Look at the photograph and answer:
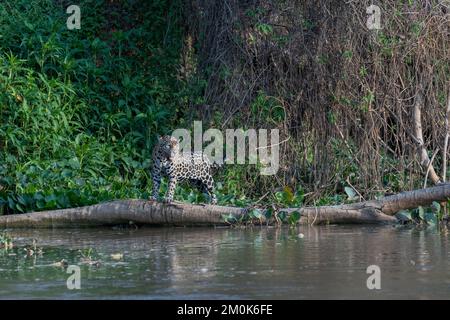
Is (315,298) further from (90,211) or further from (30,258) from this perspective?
(90,211)

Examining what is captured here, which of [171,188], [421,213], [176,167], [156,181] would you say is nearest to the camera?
[421,213]

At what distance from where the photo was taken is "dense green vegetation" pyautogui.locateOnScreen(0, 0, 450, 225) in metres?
14.2

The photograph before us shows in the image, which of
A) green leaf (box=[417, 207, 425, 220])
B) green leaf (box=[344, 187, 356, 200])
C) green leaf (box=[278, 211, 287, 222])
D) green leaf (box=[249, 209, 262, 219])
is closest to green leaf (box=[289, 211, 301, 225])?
green leaf (box=[278, 211, 287, 222])

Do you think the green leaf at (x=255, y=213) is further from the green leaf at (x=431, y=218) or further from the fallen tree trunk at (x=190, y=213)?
the green leaf at (x=431, y=218)

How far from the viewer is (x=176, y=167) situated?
45.1 ft

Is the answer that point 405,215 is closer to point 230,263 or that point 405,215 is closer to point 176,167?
point 176,167

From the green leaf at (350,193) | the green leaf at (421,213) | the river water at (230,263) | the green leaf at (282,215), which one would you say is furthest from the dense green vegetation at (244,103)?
the river water at (230,263)

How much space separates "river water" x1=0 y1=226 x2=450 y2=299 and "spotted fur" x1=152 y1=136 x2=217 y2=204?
2.80 feet

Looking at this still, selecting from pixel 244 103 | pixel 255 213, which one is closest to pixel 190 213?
pixel 255 213

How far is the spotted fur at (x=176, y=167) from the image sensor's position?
44.5 ft

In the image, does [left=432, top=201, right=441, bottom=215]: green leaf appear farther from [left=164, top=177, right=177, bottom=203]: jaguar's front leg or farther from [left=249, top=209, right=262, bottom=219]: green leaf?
[left=164, top=177, right=177, bottom=203]: jaguar's front leg

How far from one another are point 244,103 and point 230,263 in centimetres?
556

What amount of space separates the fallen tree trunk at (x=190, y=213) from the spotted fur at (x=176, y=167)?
10.9 inches

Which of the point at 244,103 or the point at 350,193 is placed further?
the point at 244,103
